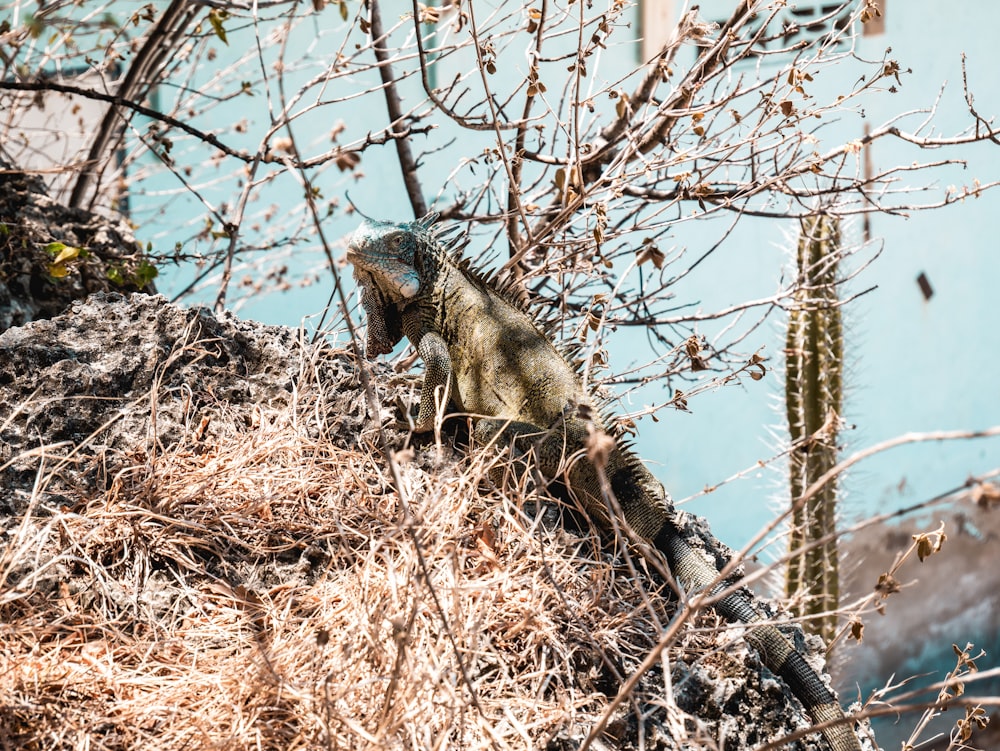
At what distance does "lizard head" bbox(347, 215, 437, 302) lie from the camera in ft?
11.7

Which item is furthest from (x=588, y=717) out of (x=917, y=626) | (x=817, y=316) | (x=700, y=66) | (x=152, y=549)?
(x=917, y=626)

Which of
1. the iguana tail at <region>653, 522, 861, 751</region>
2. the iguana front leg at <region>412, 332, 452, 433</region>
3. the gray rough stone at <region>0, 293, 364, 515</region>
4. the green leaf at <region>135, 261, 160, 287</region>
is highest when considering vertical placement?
the green leaf at <region>135, 261, 160, 287</region>

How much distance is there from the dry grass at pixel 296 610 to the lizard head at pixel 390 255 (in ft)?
1.91

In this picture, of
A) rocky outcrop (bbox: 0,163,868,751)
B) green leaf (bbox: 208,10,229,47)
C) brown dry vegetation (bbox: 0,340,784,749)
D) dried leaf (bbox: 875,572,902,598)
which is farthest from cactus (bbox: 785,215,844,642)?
dried leaf (bbox: 875,572,902,598)

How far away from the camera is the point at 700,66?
3875mm

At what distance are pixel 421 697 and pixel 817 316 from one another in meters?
4.27

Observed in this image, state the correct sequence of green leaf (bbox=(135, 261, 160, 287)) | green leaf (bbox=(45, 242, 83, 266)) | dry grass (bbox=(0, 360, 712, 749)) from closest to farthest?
dry grass (bbox=(0, 360, 712, 749)) < green leaf (bbox=(45, 242, 83, 266)) < green leaf (bbox=(135, 261, 160, 287))

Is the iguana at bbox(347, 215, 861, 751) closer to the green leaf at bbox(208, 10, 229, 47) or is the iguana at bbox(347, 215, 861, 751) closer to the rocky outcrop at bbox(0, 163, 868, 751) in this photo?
the rocky outcrop at bbox(0, 163, 868, 751)

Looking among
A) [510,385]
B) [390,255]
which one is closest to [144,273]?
[390,255]

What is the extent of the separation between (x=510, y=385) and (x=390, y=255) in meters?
0.66

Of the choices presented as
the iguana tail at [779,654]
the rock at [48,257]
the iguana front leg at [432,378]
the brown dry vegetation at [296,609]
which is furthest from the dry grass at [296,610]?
the rock at [48,257]

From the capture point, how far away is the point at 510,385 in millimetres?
3363

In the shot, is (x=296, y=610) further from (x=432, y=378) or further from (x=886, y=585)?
(x=886, y=585)

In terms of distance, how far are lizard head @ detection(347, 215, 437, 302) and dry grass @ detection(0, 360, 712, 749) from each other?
581 millimetres
